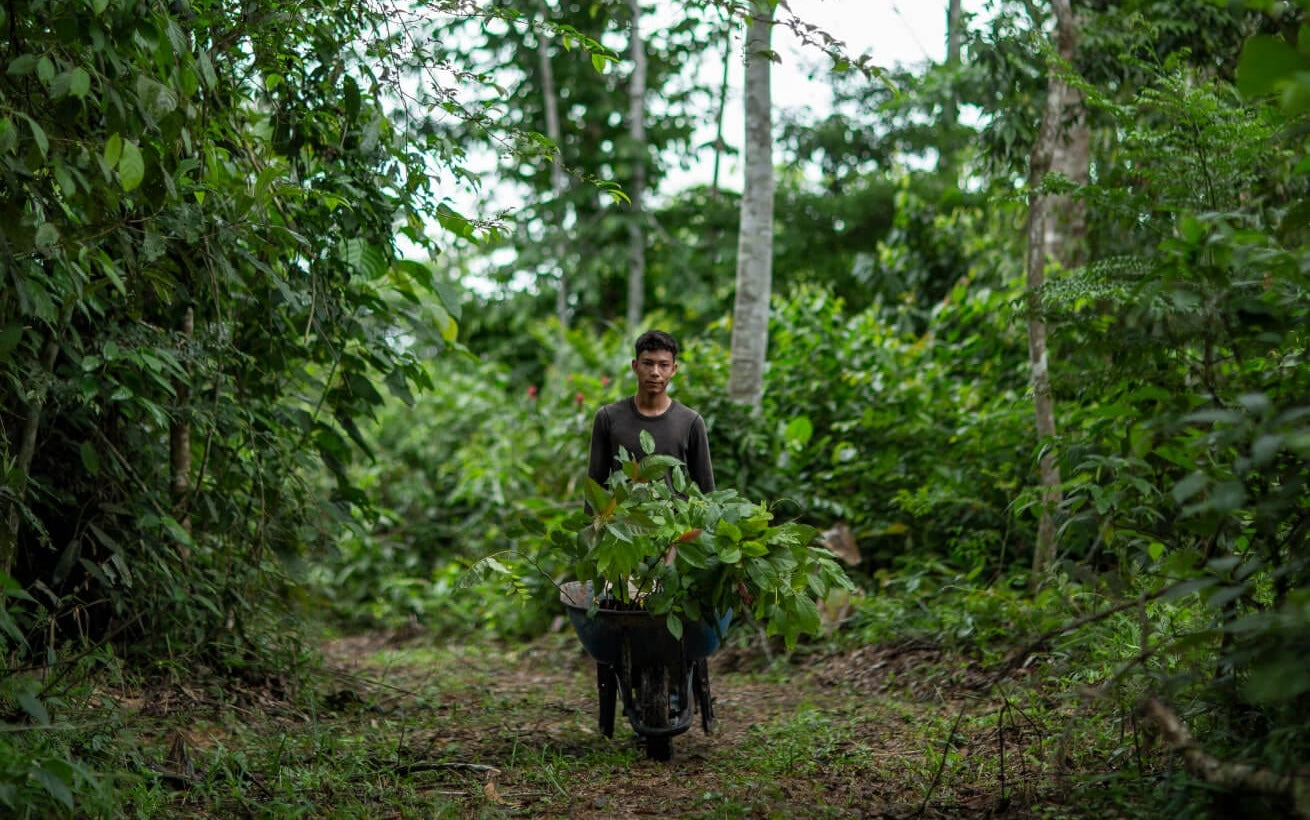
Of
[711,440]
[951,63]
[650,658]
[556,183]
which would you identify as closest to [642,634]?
[650,658]

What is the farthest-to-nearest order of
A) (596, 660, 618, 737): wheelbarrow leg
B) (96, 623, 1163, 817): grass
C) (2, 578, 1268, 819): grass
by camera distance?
(596, 660, 618, 737): wheelbarrow leg
(96, 623, 1163, 817): grass
(2, 578, 1268, 819): grass

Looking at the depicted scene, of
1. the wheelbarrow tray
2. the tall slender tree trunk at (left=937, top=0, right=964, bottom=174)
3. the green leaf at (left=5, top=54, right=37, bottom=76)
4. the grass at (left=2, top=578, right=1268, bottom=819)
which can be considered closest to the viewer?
the green leaf at (left=5, top=54, right=37, bottom=76)

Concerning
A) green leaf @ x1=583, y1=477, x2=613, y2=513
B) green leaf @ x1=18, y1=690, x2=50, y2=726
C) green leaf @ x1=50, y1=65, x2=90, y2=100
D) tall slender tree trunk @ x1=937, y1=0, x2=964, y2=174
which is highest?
tall slender tree trunk @ x1=937, y1=0, x2=964, y2=174

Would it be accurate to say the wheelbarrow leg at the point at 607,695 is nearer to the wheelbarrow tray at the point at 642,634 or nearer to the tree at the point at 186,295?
the wheelbarrow tray at the point at 642,634

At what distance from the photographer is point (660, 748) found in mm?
4535

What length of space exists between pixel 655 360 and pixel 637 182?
11.9 meters

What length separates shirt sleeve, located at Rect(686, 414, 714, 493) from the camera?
16.8ft

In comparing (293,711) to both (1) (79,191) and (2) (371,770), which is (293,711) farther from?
(1) (79,191)

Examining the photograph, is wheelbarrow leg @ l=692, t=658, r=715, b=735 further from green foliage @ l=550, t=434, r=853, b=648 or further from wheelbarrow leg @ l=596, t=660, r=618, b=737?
green foliage @ l=550, t=434, r=853, b=648

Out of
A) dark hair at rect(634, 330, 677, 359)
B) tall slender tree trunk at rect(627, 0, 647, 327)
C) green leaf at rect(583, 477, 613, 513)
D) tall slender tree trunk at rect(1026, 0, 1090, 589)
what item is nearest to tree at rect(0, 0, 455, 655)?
dark hair at rect(634, 330, 677, 359)

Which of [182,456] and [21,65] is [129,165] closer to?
[21,65]

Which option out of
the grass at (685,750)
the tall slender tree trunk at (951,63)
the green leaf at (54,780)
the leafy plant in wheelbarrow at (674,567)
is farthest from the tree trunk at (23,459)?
the tall slender tree trunk at (951,63)

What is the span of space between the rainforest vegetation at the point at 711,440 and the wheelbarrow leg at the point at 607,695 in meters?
0.08

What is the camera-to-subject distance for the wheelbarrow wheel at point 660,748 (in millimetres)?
4520
